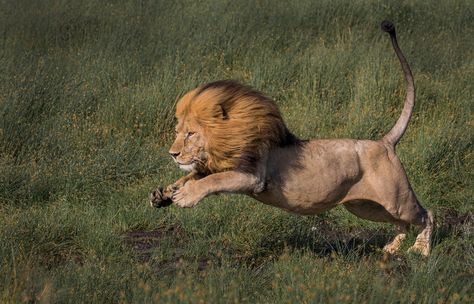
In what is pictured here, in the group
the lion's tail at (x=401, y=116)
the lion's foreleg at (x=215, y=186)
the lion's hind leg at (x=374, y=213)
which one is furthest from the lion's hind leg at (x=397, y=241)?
the lion's foreleg at (x=215, y=186)

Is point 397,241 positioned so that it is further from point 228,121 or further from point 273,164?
point 228,121

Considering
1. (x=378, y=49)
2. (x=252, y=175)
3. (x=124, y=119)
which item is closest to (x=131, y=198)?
(x=124, y=119)

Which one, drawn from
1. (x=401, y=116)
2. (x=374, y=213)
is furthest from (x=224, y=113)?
(x=401, y=116)

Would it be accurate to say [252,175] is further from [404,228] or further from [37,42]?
[37,42]

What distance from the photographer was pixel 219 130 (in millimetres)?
4500

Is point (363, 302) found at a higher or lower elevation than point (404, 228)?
higher

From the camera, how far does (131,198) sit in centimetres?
616

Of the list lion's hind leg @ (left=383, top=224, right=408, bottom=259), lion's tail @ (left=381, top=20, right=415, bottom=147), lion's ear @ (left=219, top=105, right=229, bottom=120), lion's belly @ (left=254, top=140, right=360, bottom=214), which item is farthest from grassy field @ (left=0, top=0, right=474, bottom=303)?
lion's ear @ (left=219, top=105, right=229, bottom=120)

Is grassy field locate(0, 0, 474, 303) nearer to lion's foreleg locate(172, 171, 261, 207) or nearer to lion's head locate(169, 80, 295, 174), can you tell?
lion's foreleg locate(172, 171, 261, 207)

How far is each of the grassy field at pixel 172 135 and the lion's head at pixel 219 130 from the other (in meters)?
0.50

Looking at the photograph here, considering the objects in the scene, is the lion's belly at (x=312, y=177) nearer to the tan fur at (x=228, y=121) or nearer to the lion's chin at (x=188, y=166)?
→ the tan fur at (x=228, y=121)

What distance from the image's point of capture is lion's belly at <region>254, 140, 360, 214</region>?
4.76 m

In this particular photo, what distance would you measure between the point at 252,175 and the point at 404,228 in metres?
1.25

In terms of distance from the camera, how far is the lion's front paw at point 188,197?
4.35 meters
